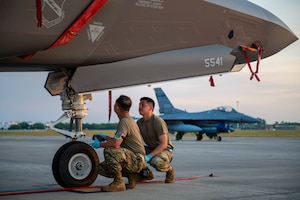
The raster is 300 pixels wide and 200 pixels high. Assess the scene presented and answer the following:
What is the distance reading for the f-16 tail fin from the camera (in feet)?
157

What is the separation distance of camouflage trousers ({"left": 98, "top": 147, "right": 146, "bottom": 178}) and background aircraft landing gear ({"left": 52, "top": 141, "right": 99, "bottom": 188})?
0.52 ft

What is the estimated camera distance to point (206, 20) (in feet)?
25.8

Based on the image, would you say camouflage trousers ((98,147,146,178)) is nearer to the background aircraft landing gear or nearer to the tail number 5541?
the background aircraft landing gear

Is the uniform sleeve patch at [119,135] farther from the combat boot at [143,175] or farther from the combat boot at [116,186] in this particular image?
the combat boot at [143,175]

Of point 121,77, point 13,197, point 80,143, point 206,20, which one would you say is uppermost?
point 206,20

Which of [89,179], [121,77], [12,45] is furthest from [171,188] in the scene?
[12,45]

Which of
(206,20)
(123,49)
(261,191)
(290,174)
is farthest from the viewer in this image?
(290,174)

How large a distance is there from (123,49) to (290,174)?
422cm

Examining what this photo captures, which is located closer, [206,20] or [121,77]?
[121,77]

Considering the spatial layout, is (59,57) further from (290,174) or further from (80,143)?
(290,174)

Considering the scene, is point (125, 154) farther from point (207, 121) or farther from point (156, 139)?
point (207, 121)

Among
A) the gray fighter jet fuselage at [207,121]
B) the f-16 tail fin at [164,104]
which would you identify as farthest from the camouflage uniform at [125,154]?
the f-16 tail fin at [164,104]

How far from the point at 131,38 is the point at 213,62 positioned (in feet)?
5.11

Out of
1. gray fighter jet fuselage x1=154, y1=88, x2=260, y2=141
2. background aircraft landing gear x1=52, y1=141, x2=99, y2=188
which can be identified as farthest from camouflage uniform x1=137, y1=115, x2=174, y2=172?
gray fighter jet fuselage x1=154, y1=88, x2=260, y2=141
